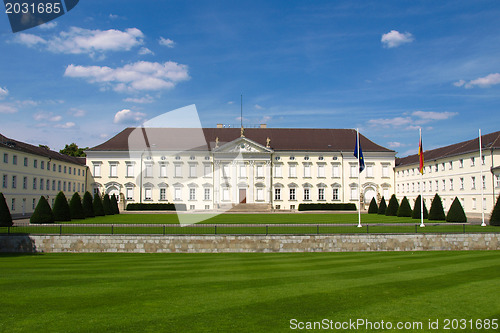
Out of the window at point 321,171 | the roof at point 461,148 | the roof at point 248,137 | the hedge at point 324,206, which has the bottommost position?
the hedge at point 324,206

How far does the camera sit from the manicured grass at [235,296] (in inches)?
334

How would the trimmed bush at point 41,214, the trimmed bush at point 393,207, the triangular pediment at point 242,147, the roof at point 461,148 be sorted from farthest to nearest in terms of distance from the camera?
1. the triangular pediment at point 242,147
2. the trimmed bush at point 393,207
3. the roof at point 461,148
4. the trimmed bush at point 41,214

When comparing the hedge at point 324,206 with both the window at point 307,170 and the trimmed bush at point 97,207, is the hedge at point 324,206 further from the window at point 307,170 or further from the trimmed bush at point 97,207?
the trimmed bush at point 97,207

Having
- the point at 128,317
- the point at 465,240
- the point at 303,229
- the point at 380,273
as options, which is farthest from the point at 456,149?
the point at 128,317

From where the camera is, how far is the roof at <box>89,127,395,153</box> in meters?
63.4

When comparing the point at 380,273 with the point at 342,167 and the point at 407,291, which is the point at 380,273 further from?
the point at 342,167

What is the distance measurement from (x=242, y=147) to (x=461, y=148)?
2960 centimetres

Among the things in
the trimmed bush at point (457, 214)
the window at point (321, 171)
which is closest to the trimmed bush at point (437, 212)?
the trimmed bush at point (457, 214)

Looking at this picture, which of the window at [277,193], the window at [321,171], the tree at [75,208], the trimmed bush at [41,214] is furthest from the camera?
the window at [321,171]

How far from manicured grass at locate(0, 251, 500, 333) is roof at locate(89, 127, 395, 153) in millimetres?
48113

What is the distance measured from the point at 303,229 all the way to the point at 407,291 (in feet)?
46.8

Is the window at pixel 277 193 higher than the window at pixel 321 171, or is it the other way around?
the window at pixel 321 171

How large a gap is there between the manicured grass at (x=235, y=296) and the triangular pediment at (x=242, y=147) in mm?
45951

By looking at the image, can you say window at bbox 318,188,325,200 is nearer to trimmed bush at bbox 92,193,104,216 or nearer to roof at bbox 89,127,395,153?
roof at bbox 89,127,395,153
